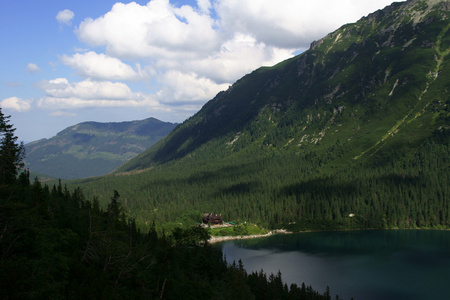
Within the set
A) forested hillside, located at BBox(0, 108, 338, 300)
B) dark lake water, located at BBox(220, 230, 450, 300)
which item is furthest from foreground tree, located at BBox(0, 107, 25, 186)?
dark lake water, located at BBox(220, 230, 450, 300)

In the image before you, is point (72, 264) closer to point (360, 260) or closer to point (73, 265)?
point (73, 265)

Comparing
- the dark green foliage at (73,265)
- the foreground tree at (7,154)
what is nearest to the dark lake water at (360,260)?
the dark green foliage at (73,265)

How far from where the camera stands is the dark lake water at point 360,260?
105000 mm

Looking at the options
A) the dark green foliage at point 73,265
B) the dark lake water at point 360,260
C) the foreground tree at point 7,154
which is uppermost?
the foreground tree at point 7,154

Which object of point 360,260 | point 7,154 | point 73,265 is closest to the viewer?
point 73,265

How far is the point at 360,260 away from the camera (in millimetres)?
135000

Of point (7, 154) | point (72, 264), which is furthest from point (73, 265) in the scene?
point (7, 154)

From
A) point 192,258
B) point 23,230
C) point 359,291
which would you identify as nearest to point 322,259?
point 359,291

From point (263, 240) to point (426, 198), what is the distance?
309 feet

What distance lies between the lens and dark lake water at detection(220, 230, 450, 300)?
344ft

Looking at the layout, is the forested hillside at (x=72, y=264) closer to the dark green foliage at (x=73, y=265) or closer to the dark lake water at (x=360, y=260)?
the dark green foliage at (x=73, y=265)

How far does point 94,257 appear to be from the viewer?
4547cm

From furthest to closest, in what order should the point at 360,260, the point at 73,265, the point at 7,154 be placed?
the point at 360,260 < the point at 7,154 < the point at 73,265

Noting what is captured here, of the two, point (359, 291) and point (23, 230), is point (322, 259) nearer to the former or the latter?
point (359, 291)
